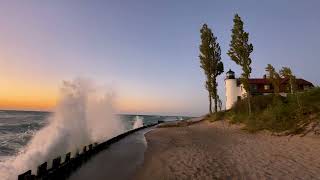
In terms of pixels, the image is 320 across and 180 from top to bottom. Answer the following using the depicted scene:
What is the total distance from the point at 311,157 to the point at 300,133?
7.30 m

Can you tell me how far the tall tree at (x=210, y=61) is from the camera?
174 ft

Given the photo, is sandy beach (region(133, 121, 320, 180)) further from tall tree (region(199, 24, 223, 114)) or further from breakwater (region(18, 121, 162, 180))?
tall tree (region(199, 24, 223, 114))

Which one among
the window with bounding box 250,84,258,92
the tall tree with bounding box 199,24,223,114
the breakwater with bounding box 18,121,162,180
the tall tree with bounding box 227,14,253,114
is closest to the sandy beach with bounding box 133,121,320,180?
the breakwater with bounding box 18,121,162,180

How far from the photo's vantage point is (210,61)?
53.0 metres

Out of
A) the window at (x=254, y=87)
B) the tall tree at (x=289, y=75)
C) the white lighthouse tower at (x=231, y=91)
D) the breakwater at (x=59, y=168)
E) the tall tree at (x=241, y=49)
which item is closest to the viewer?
the breakwater at (x=59, y=168)

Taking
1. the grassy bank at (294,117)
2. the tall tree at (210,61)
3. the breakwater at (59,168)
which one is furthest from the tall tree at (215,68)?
the breakwater at (59,168)

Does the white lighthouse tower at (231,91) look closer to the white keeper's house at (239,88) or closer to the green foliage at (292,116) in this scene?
the white keeper's house at (239,88)

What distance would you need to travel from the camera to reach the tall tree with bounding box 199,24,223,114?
52969 millimetres

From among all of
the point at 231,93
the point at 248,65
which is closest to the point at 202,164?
the point at 248,65

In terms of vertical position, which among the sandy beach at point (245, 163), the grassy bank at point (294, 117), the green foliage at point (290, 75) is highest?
the green foliage at point (290, 75)

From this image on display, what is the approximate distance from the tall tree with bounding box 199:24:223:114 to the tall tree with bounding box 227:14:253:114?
1344 cm

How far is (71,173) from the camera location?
1452 centimetres

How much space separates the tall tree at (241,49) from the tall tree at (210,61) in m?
13.4

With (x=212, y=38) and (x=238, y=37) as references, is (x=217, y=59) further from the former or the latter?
(x=238, y=37)
